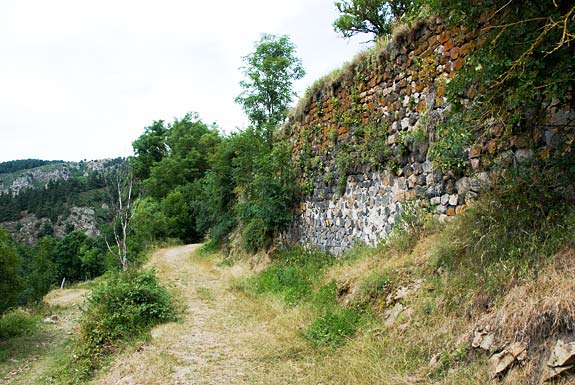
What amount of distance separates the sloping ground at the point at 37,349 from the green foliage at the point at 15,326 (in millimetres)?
260

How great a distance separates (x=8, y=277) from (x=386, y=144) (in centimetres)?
1002

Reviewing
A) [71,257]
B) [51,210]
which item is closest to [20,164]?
[51,210]

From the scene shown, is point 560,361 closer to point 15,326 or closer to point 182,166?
point 15,326

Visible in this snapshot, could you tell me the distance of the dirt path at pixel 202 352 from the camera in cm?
480

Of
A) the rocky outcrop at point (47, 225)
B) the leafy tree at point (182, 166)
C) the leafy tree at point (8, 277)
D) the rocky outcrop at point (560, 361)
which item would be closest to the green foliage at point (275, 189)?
the leafy tree at point (8, 277)

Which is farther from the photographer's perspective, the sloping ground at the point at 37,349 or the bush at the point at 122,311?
the sloping ground at the point at 37,349

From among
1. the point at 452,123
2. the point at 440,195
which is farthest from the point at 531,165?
the point at 440,195

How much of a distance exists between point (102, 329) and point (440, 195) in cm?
602

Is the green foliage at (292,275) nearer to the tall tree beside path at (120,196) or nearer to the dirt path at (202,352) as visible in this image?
the dirt path at (202,352)

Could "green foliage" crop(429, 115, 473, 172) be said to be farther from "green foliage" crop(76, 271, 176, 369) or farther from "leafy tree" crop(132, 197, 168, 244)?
"leafy tree" crop(132, 197, 168, 244)

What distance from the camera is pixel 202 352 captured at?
5.63 meters

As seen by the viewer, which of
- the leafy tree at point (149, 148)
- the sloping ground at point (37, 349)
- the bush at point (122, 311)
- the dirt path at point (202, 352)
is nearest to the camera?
the dirt path at point (202, 352)

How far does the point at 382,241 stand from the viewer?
6738mm

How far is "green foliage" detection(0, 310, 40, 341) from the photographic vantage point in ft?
34.3
